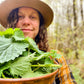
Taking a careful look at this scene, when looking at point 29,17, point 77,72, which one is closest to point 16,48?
point 29,17

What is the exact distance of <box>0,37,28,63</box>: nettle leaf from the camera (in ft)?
1.95

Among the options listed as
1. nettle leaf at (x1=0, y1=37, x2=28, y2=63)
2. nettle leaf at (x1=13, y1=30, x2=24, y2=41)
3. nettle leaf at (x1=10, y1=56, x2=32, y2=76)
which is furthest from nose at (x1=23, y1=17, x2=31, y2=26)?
nettle leaf at (x1=10, y1=56, x2=32, y2=76)

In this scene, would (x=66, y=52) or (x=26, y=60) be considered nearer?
(x=26, y=60)

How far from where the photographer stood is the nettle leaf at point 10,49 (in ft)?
1.95

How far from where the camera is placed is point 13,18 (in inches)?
54.5

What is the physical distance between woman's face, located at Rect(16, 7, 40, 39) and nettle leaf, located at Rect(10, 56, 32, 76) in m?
0.67

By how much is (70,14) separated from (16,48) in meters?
5.55

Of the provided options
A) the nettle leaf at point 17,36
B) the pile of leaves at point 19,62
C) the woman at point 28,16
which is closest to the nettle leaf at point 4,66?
the pile of leaves at point 19,62

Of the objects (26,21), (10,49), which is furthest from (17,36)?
(26,21)

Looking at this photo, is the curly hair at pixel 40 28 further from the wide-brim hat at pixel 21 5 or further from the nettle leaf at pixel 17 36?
the nettle leaf at pixel 17 36

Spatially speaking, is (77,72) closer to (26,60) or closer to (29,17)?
(29,17)

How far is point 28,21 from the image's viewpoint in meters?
1.26

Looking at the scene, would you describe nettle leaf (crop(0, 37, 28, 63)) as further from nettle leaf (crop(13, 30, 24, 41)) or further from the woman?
the woman

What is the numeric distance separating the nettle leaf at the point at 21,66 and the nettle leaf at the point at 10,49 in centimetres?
4
